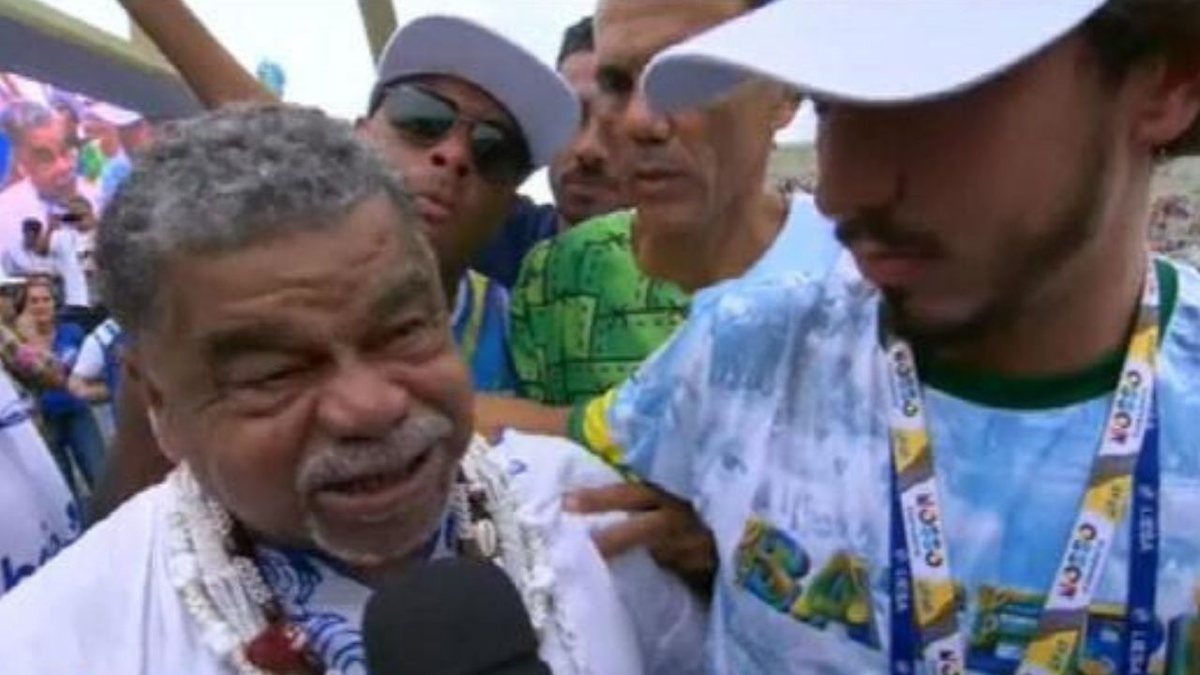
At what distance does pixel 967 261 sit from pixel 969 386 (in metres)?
0.16

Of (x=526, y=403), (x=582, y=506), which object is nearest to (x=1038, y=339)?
(x=582, y=506)

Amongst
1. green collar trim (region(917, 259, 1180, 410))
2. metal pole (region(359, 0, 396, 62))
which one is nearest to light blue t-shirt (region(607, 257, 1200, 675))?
green collar trim (region(917, 259, 1180, 410))

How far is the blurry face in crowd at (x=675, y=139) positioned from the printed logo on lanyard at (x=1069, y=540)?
1226 millimetres

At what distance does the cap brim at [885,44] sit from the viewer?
1.24m

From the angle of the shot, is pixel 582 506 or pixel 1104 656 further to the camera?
pixel 582 506

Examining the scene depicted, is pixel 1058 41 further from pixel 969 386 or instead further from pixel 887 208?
pixel 969 386

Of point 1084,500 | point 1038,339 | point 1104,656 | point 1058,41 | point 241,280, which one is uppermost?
point 1058,41

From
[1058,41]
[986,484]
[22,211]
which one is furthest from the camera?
[22,211]

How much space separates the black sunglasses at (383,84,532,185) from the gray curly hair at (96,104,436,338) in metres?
1.04

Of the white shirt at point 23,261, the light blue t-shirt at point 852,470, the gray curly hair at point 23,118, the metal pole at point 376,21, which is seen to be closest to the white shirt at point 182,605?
the light blue t-shirt at point 852,470

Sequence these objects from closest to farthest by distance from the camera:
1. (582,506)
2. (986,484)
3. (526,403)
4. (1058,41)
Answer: (1058,41)
(986,484)
(582,506)
(526,403)

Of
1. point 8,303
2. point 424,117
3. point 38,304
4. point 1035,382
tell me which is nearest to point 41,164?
point 38,304

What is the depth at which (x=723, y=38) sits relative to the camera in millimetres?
1312

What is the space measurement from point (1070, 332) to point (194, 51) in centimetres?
165
